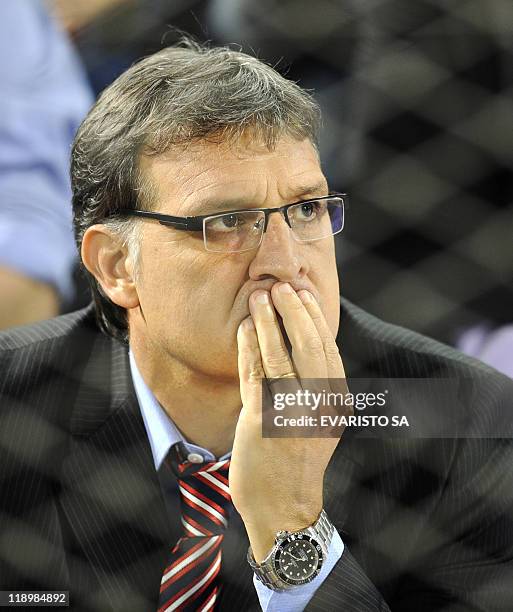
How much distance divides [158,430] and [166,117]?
15.2 inches

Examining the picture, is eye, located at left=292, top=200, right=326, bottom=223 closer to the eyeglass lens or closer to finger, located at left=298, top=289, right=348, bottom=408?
the eyeglass lens

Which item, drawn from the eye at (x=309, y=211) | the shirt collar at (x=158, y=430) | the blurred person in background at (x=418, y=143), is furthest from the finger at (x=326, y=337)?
the blurred person in background at (x=418, y=143)

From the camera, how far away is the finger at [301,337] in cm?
112

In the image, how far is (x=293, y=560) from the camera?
3.56ft

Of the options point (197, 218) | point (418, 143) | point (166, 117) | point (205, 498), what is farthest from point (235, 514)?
point (418, 143)

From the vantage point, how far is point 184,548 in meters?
1.21

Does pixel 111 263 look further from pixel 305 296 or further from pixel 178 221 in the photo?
pixel 305 296

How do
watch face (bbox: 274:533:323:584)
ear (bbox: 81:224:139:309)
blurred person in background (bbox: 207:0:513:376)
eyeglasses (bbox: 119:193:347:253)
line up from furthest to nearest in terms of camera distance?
blurred person in background (bbox: 207:0:513:376)
ear (bbox: 81:224:139:309)
eyeglasses (bbox: 119:193:347:253)
watch face (bbox: 274:533:323:584)

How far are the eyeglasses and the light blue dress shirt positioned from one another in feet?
0.79

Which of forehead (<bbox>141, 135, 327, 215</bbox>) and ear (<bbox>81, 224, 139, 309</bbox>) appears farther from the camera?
ear (<bbox>81, 224, 139, 309</bbox>)

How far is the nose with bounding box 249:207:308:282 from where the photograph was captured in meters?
1.16

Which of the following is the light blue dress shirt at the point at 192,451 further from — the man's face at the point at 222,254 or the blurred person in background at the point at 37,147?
the blurred person in background at the point at 37,147

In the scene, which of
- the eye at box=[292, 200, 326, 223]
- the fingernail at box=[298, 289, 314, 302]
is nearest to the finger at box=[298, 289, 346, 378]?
the fingernail at box=[298, 289, 314, 302]

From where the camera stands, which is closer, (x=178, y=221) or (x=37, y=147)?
(x=178, y=221)
